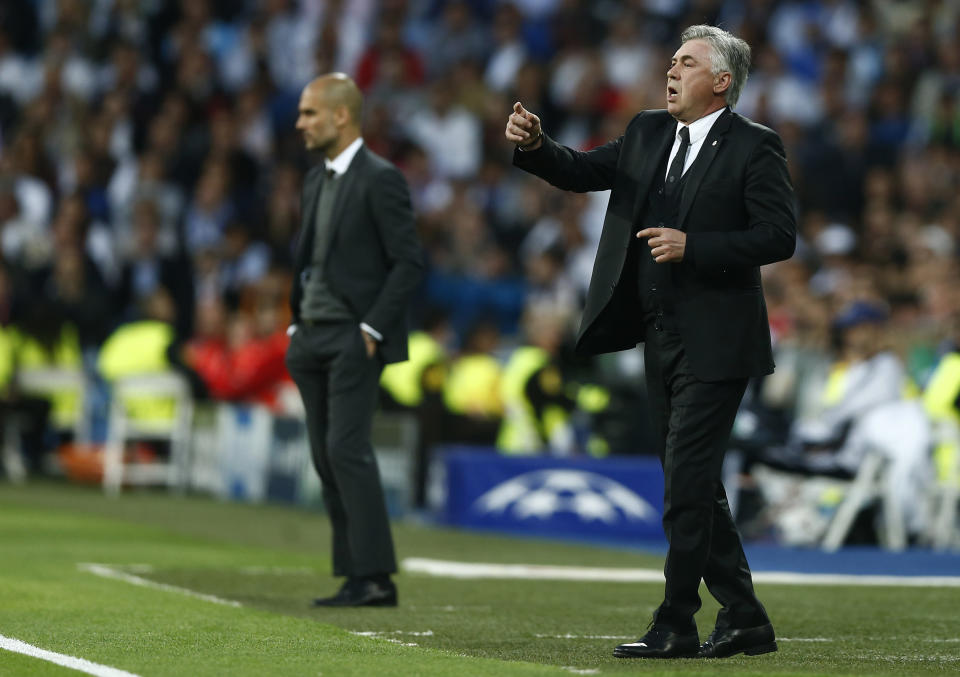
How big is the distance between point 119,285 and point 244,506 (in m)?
4.24

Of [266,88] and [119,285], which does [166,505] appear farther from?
[266,88]

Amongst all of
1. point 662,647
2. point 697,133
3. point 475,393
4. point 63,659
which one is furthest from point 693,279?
point 475,393

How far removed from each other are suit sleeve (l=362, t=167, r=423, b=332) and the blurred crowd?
720 centimetres

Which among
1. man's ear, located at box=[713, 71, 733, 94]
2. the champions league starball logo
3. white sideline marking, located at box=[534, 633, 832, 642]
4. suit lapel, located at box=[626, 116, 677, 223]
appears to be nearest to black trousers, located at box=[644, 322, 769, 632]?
suit lapel, located at box=[626, 116, 677, 223]

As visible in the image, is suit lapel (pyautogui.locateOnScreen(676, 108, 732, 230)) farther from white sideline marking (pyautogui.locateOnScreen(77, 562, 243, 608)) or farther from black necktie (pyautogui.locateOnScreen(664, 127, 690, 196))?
→ white sideline marking (pyautogui.locateOnScreen(77, 562, 243, 608))

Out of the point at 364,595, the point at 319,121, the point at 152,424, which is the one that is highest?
the point at 319,121

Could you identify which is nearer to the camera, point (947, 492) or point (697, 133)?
point (697, 133)

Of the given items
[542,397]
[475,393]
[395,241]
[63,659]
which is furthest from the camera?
[475,393]

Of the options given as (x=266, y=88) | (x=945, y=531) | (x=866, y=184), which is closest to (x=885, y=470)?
(x=945, y=531)

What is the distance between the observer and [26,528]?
12.4 m

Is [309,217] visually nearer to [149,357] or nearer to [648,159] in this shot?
[648,159]

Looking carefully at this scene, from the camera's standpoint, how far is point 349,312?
27.4ft

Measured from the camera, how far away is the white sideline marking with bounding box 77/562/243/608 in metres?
8.23

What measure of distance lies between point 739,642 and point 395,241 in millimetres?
2755
